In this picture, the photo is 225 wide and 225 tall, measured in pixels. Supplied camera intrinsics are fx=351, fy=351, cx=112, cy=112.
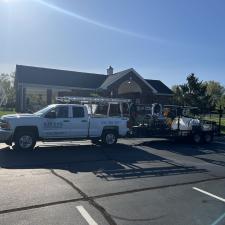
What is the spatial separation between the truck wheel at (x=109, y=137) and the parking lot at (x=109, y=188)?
2170 millimetres

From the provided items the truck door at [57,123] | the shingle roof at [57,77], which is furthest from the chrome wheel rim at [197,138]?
the shingle roof at [57,77]

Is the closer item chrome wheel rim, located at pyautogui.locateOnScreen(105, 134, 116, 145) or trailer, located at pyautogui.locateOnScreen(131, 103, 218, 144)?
chrome wheel rim, located at pyautogui.locateOnScreen(105, 134, 116, 145)

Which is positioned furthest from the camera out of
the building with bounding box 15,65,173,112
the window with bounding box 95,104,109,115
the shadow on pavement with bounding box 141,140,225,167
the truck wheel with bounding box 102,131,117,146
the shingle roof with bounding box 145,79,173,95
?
the shingle roof with bounding box 145,79,173,95

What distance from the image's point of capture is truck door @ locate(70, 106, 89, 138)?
49.3 ft

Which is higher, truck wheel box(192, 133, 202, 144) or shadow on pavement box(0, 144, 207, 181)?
truck wheel box(192, 133, 202, 144)

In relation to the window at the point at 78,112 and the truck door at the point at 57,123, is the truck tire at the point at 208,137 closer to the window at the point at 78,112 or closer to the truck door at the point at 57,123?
the window at the point at 78,112

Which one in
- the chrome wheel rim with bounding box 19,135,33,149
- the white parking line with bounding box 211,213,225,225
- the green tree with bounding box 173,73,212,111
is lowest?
the white parking line with bounding box 211,213,225,225

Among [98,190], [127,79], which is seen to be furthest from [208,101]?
[98,190]

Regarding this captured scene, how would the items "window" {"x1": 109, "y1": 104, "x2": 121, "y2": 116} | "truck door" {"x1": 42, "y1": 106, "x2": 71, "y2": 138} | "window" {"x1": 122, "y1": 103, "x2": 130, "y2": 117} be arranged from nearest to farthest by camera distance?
"truck door" {"x1": 42, "y1": 106, "x2": 71, "y2": 138} < "window" {"x1": 109, "y1": 104, "x2": 121, "y2": 116} < "window" {"x1": 122, "y1": 103, "x2": 130, "y2": 117}

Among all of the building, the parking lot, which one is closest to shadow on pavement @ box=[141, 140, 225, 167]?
the parking lot

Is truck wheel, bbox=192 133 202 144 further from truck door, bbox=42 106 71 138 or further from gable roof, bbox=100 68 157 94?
gable roof, bbox=100 68 157 94

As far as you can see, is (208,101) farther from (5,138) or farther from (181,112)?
(5,138)

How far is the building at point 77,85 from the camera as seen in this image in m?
35.5

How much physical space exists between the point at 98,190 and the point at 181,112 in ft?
41.7
